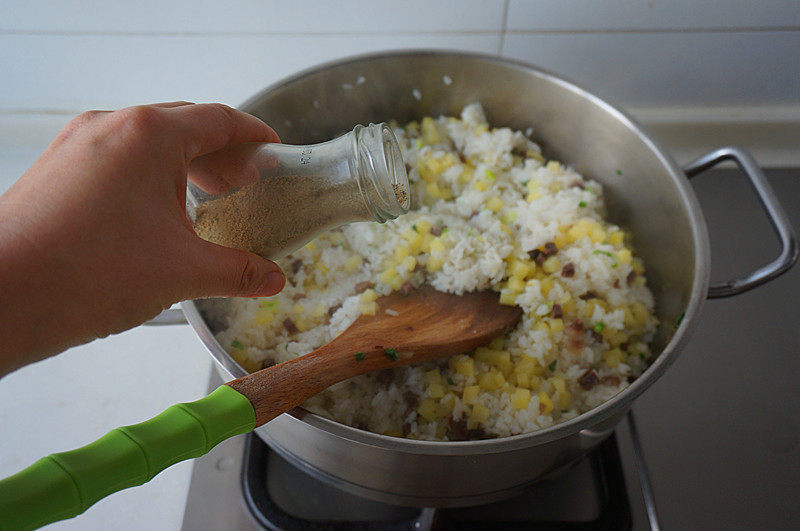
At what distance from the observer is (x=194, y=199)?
834mm

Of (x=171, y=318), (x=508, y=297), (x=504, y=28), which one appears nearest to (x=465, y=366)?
(x=508, y=297)

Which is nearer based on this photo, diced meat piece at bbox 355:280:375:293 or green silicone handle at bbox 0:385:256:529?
green silicone handle at bbox 0:385:256:529

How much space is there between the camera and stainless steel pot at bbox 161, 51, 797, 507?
80 centimetres

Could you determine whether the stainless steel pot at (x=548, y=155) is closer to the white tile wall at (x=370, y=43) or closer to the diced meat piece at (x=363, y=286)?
the white tile wall at (x=370, y=43)

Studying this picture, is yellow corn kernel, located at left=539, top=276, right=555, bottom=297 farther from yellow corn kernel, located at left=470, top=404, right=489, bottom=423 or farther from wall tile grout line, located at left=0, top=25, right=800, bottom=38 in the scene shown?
wall tile grout line, located at left=0, top=25, right=800, bottom=38

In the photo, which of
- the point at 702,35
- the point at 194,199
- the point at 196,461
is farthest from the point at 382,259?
the point at 702,35

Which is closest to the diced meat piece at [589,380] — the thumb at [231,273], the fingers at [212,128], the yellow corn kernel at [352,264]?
the yellow corn kernel at [352,264]

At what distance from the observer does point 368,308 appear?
1.05 metres

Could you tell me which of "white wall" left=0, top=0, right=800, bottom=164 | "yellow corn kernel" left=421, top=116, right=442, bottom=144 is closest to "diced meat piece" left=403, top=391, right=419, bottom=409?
"yellow corn kernel" left=421, top=116, right=442, bottom=144

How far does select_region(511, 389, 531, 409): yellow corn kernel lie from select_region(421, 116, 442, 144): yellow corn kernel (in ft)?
2.06

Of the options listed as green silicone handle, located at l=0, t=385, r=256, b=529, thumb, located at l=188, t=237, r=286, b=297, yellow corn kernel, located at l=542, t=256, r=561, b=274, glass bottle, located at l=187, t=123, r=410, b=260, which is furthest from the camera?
yellow corn kernel, located at l=542, t=256, r=561, b=274

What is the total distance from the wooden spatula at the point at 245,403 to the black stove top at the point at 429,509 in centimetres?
31

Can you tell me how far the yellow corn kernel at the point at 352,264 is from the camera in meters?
1.19

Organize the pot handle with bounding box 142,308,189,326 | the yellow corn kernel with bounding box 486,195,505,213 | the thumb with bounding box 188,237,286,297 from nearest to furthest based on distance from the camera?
the thumb with bounding box 188,237,286,297 → the pot handle with bounding box 142,308,189,326 → the yellow corn kernel with bounding box 486,195,505,213
